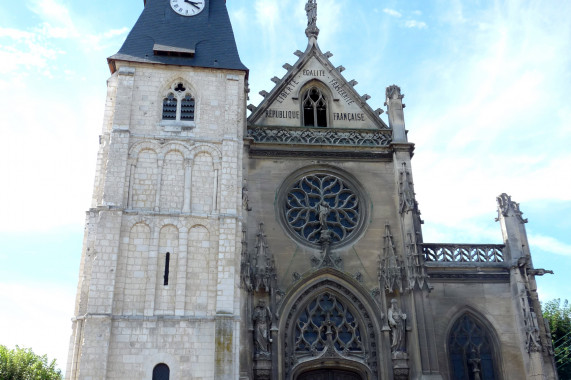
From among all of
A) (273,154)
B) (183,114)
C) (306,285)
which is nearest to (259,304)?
(306,285)

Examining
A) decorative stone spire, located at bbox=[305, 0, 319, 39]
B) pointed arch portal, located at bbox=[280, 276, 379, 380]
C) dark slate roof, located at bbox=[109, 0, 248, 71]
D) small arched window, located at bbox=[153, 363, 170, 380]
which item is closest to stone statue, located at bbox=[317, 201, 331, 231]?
pointed arch portal, located at bbox=[280, 276, 379, 380]

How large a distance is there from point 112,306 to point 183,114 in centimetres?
643

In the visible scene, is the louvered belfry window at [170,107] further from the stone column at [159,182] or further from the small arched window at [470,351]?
the small arched window at [470,351]

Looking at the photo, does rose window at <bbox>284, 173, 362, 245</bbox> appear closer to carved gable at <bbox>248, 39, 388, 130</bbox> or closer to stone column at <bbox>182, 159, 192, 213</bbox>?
carved gable at <bbox>248, 39, 388, 130</bbox>

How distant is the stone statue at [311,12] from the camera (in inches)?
861

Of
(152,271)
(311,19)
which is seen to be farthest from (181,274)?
(311,19)

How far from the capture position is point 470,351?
54.4 ft

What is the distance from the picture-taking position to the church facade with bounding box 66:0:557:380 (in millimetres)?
15219

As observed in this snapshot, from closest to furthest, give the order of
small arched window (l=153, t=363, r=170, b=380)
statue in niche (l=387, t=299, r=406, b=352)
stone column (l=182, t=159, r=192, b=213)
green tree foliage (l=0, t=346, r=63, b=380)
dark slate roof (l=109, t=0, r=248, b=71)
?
small arched window (l=153, t=363, r=170, b=380) < statue in niche (l=387, t=299, r=406, b=352) < stone column (l=182, t=159, r=192, b=213) < dark slate roof (l=109, t=0, r=248, b=71) < green tree foliage (l=0, t=346, r=63, b=380)

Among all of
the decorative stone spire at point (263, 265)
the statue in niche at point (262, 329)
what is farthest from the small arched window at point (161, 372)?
the decorative stone spire at point (263, 265)

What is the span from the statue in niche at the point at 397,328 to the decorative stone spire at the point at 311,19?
35.0 feet

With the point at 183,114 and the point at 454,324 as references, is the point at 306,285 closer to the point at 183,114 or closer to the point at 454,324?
the point at 454,324

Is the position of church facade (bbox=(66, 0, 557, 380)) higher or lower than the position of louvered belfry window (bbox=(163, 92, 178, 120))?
lower

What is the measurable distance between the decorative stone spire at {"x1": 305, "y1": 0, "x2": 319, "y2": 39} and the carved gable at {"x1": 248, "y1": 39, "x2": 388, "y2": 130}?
74 centimetres
